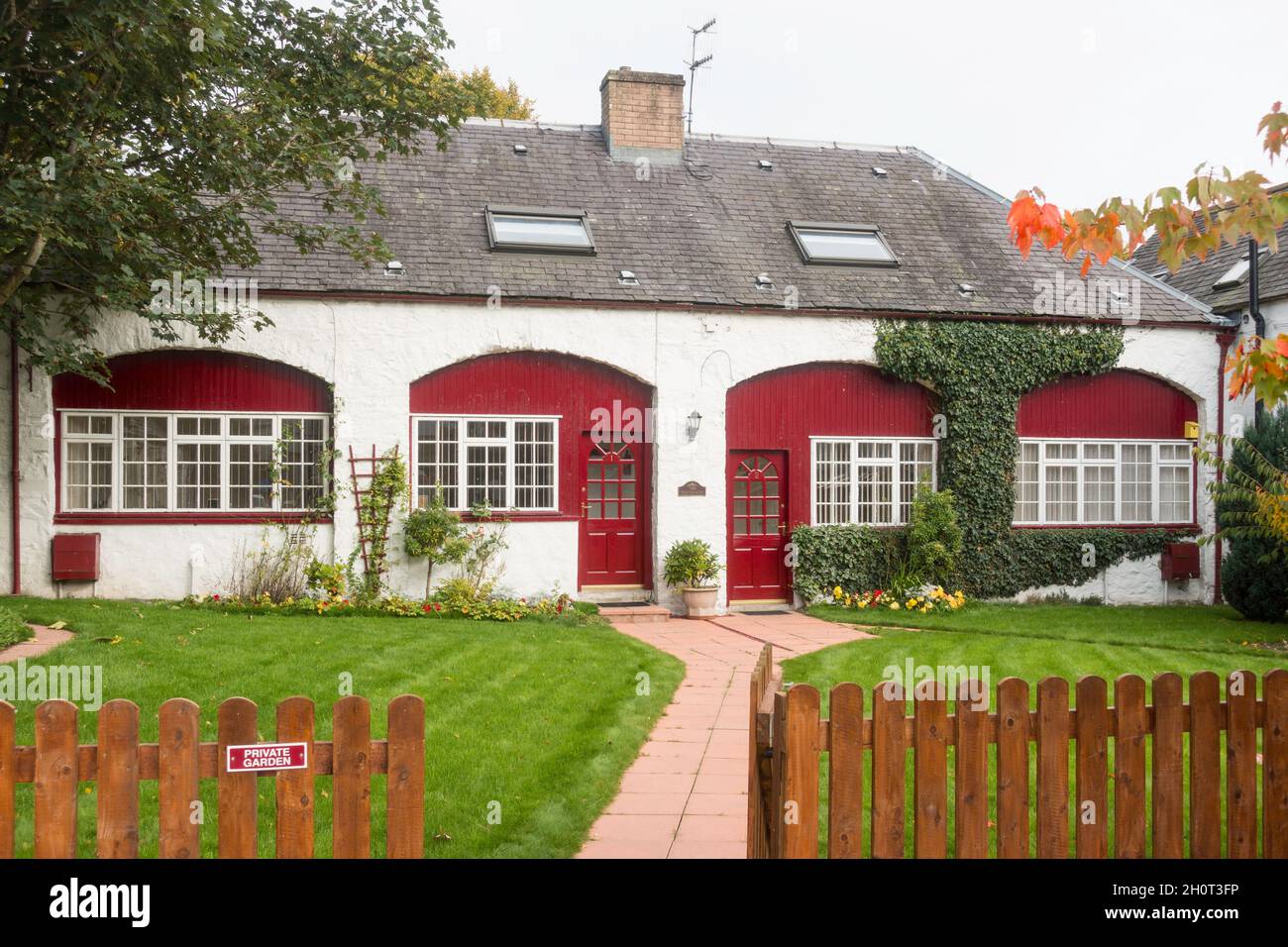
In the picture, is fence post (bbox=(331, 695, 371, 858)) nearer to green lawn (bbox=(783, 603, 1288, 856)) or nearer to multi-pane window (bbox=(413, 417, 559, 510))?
green lawn (bbox=(783, 603, 1288, 856))

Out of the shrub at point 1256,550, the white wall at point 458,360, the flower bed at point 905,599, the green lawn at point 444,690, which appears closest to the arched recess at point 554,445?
the white wall at point 458,360

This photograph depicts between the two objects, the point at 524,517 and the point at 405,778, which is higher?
the point at 524,517

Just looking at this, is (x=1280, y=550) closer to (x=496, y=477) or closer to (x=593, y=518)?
(x=593, y=518)

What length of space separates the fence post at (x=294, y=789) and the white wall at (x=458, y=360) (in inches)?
458

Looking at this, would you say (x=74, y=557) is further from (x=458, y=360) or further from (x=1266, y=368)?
(x=1266, y=368)

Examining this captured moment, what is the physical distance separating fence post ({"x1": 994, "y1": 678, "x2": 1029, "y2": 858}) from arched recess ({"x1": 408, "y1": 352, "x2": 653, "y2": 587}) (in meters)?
12.1

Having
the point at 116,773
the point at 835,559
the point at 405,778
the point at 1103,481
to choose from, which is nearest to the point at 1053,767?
the point at 405,778

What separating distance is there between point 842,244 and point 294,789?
15.4 metres

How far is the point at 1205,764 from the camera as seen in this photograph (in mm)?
4648

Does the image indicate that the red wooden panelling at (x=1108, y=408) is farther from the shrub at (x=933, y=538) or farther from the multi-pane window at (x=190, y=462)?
the multi-pane window at (x=190, y=462)

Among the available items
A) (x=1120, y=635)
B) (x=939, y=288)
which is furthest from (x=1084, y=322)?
(x=1120, y=635)

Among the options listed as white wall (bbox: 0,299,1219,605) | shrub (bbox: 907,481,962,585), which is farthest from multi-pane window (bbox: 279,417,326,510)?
shrub (bbox: 907,481,962,585)

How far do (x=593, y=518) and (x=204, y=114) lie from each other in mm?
7403
